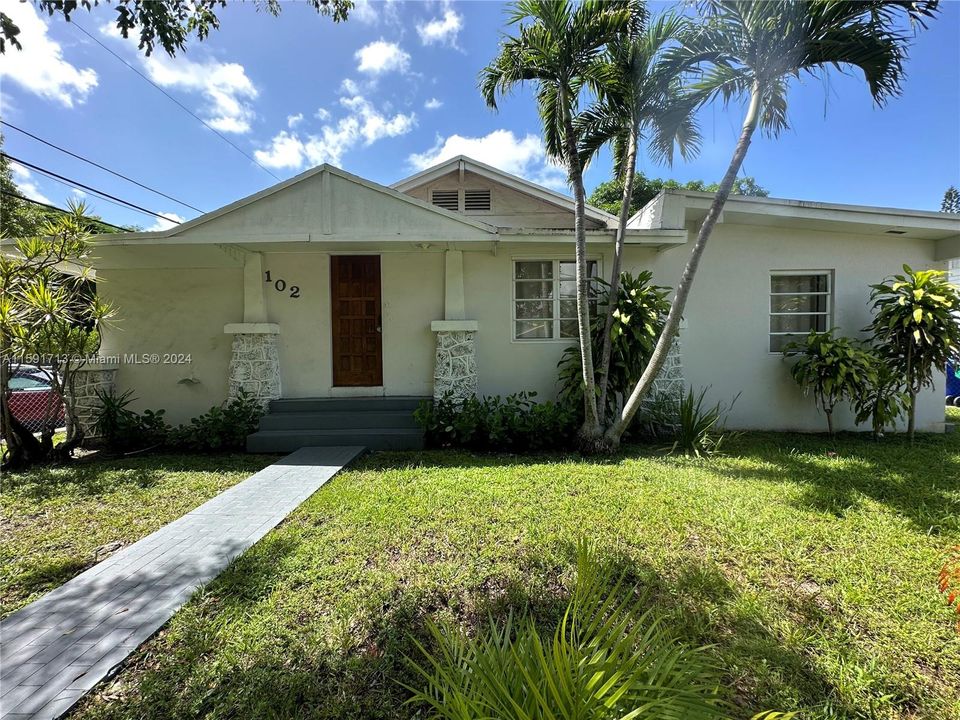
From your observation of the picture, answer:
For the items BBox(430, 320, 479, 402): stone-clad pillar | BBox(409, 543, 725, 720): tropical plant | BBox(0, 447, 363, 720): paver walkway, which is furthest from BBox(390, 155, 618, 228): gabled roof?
BBox(409, 543, 725, 720): tropical plant

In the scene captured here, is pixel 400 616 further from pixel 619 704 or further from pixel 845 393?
pixel 845 393

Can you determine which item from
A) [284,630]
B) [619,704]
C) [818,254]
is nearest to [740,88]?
[818,254]

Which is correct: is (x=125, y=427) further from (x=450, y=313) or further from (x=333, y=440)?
(x=450, y=313)

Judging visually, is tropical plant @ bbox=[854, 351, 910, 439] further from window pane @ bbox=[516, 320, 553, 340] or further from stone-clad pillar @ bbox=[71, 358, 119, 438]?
stone-clad pillar @ bbox=[71, 358, 119, 438]

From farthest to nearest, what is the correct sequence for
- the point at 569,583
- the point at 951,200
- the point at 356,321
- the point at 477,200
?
the point at 951,200, the point at 477,200, the point at 356,321, the point at 569,583

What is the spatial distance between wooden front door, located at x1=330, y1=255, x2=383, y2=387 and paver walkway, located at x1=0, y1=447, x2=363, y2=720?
2933 mm

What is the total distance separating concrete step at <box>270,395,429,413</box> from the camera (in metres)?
6.32

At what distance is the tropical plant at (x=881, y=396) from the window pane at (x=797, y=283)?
1.47 metres

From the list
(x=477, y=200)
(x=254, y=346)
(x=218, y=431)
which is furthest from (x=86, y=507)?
(x=477, y=200)

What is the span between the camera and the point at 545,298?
6.72m

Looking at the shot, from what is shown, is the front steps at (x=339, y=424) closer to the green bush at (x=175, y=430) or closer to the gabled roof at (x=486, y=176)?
the green bush at (x=175, y=430)

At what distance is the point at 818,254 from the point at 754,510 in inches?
219

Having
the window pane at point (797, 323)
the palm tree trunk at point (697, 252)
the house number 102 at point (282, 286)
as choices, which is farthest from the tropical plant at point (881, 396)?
the house number 102 at point (282, 286)

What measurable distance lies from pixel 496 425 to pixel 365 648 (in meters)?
3.61
